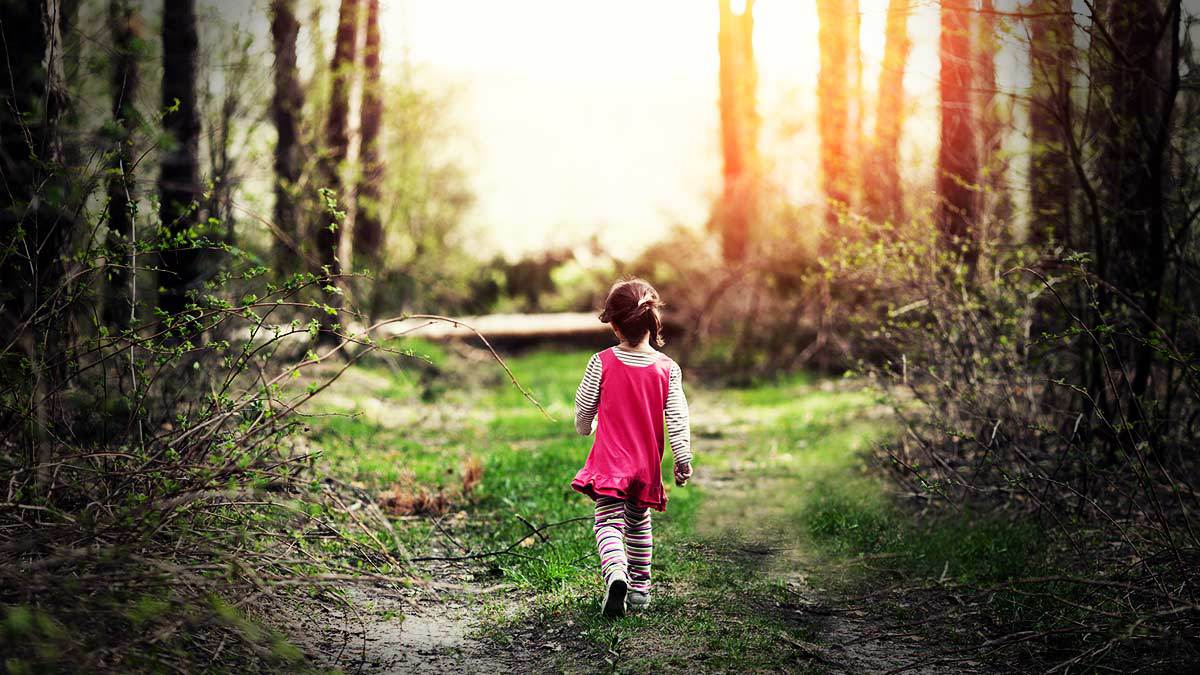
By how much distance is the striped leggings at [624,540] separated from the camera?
15.3ft

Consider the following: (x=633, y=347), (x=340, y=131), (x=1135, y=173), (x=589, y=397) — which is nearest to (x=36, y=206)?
(x=589, y=397)

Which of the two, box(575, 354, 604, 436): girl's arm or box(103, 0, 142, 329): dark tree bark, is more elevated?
box(103, 0, 142, 329): dark tree bark

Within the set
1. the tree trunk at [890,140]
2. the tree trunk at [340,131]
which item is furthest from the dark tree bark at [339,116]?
the tree trunk at [890,140]

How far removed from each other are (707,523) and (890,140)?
16.5 ft

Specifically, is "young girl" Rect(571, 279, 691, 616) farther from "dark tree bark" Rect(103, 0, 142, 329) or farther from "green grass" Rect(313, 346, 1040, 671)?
"dark tree bark" Rect(103, 0, 142, 329)

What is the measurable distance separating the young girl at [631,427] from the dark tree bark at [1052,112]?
2.49 metres

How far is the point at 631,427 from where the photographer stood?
4.88 meters

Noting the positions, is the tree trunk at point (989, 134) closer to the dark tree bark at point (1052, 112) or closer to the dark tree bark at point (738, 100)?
the dark tree bark at point (1052, 112)

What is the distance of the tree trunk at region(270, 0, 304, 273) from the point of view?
8.41 metres

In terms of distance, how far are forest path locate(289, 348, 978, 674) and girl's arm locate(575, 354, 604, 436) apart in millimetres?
873

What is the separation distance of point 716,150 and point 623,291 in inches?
633

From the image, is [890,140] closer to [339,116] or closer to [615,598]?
[615,598]

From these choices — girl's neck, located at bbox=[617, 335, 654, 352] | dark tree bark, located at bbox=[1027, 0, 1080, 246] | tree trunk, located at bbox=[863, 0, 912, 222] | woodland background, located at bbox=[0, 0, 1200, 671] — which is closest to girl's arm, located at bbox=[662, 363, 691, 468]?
girl's neck, located at bbox=[617, 335, 654, 352]

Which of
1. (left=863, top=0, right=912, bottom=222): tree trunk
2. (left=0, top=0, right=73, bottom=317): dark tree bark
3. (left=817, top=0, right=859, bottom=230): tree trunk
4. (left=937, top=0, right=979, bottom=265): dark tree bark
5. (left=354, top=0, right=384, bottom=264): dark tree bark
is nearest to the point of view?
(left=0, top=0, right=73, bottom=317): dark tree bark
